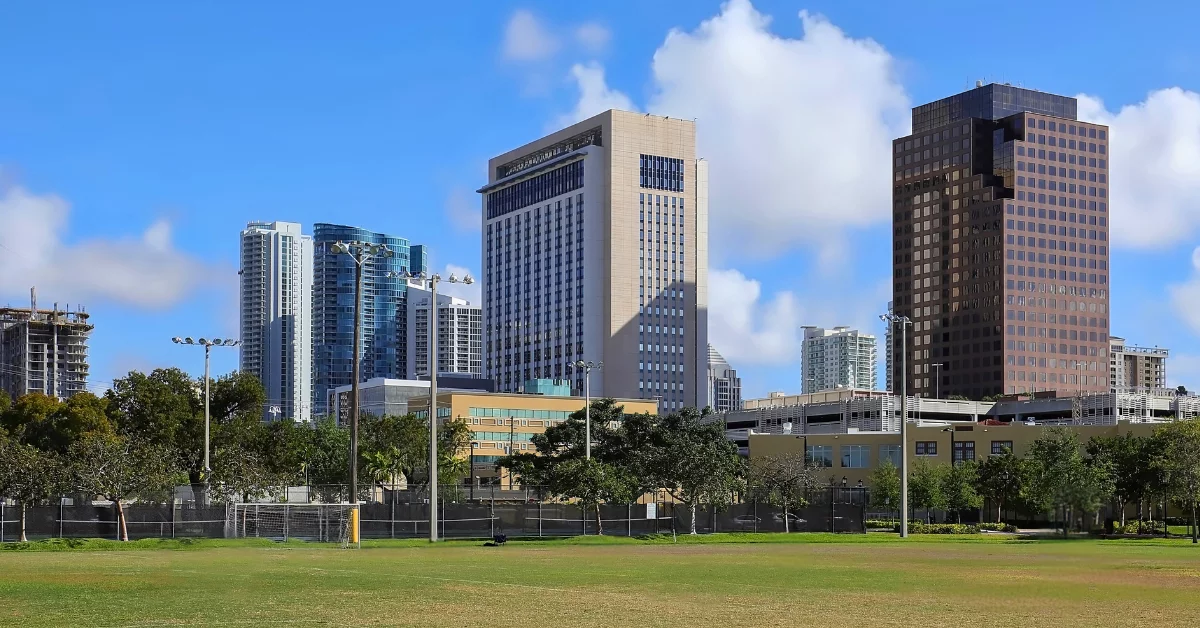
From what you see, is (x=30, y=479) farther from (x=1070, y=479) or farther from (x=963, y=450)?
(x=963, y=450)

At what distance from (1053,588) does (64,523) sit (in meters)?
47.7

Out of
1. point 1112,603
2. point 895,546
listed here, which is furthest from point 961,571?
point 895,546

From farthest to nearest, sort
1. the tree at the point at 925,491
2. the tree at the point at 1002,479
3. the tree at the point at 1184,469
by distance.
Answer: the tree at the point at 1002,479 → the tree at the point at 925,491 → the tree at the point at 1184,469

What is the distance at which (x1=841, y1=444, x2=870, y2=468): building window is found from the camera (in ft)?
436

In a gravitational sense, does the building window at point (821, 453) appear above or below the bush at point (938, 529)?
above

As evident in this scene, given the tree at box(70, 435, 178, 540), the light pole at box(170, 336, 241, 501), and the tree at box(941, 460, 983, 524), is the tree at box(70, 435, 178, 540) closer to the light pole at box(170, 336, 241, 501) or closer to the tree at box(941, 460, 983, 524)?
the light pole at box(170, 336, 241, 501)

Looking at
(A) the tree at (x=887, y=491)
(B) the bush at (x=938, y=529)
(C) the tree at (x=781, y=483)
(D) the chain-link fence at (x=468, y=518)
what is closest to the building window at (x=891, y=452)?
(A) the tree at (x=887, y=491)

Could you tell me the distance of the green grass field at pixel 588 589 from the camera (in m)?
25.5

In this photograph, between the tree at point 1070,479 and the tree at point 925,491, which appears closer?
the tree at point 1070,479

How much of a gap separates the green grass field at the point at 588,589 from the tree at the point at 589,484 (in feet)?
66.5

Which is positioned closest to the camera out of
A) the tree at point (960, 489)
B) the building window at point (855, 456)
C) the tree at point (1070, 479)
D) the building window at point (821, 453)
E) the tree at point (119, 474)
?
the tree at point (119, 474)

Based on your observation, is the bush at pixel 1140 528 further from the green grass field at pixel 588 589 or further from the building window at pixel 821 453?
the green grass field at pixel 588 589

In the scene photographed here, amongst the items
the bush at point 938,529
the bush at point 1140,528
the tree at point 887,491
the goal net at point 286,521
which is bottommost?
the bush at point 1140,528

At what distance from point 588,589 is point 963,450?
324 ft
